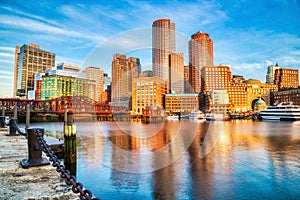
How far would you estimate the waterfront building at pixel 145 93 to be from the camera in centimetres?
17016

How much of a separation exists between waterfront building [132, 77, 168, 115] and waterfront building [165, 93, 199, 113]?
7130mm

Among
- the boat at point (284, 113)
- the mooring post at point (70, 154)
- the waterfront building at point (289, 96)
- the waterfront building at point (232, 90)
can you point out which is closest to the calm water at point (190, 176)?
the mooring post at point (70, 154)

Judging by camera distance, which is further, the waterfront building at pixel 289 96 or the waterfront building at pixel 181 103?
the waterfront building at pixel 181 103

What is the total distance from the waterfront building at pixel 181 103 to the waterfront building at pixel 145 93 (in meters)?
7.13

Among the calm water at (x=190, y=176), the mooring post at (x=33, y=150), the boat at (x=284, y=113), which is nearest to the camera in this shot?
the mooring post at (x=33, y=150)

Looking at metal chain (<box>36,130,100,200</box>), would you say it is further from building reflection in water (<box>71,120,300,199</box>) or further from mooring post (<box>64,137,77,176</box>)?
mooring post (<box>64,137,77,176</box>)

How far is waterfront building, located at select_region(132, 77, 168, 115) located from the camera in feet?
558

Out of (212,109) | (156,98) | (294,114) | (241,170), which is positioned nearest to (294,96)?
(212,109)

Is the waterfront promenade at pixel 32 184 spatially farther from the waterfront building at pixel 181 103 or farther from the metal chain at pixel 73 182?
the waterfront building at pixel 181 103

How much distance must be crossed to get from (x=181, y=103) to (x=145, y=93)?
94.5 feet

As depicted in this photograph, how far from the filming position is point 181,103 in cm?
17250

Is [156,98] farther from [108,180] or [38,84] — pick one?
[108,180]

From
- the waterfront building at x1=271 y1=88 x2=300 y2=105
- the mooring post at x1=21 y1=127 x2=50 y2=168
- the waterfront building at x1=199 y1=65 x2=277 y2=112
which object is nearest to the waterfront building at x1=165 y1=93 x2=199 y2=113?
the waterfront building at x1=199 y1=65 x2=277 y2=112

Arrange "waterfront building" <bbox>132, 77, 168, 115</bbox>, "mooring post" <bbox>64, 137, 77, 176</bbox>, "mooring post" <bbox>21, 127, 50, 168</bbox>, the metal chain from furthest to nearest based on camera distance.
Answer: "waterfront building" <bbox>132, 77, 168, 115</bbox>, "mooring post" <bbox>64, 137, 77, 176</bbox>, "mooring post" <bbox>21, 127, 50, 168</bbox>, the metal chain
